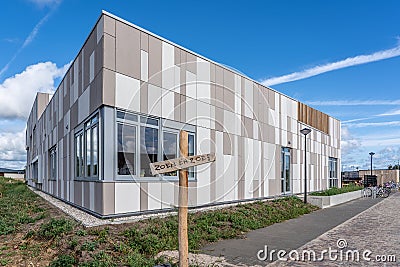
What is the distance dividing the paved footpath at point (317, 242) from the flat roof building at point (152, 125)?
3209 mm

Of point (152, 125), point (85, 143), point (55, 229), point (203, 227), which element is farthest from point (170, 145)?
point (55, 229)

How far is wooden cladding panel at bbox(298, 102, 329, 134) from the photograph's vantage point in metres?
22.3

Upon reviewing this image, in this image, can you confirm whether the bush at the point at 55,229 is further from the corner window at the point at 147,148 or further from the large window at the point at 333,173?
the large window at the point at 333,173

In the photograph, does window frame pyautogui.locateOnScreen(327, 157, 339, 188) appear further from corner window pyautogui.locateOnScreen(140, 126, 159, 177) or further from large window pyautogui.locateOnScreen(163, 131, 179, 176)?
corner window pyautogui.locateOnScreen(140, 126, 159, 177)

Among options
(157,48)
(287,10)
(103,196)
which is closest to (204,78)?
(157,48)

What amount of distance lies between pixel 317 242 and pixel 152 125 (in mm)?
5760

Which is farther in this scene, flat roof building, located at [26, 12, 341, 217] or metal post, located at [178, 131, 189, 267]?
flat roof building, located at [26, 12, 341, 217]

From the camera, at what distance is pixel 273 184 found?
17953 mm

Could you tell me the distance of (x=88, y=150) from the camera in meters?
11.2

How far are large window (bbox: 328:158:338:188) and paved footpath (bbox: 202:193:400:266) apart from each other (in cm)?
1578

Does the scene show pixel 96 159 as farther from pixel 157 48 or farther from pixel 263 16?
pixel 263 16

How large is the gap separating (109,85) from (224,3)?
5845mm

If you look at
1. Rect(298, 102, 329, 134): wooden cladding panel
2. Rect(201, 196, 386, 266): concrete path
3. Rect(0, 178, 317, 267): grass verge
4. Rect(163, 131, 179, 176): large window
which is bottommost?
Rect(201, 196, 386, 266): concrete path

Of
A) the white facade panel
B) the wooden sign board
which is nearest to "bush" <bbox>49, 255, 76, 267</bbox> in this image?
the wooden sign board
